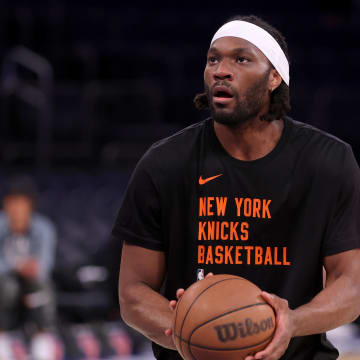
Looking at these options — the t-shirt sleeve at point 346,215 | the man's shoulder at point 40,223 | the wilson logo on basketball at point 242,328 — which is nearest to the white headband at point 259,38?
the t-shirt sleeve at point 346,215

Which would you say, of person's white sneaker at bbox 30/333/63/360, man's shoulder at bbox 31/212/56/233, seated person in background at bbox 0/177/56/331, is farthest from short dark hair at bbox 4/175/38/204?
person's white sneaker at bbox 30/333/63/360

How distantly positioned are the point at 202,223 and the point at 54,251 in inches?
177

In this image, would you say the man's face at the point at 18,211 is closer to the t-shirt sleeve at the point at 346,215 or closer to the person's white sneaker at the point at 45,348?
the person's white sneaker at the point at 45,348

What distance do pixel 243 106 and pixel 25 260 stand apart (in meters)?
3.96

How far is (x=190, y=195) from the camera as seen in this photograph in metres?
2.71

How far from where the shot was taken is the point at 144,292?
2.64 meters

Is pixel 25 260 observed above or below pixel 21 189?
below

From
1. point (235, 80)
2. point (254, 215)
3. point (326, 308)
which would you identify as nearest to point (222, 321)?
point (326, 308)

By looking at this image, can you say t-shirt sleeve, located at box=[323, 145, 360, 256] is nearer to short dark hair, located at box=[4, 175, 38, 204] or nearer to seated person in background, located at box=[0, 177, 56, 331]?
seated person in background, located at box=[0, 177, 56, 331]

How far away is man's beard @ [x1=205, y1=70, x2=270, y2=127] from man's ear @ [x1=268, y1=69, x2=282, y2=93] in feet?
0.15

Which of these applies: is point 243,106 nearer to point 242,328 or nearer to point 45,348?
point 242,328

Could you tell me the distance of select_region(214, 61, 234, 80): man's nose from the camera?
2531mm

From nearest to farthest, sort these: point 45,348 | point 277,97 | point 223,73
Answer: point 223,73, point 277,97, point 45,348

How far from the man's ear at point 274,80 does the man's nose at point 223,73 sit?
20 centimetres
